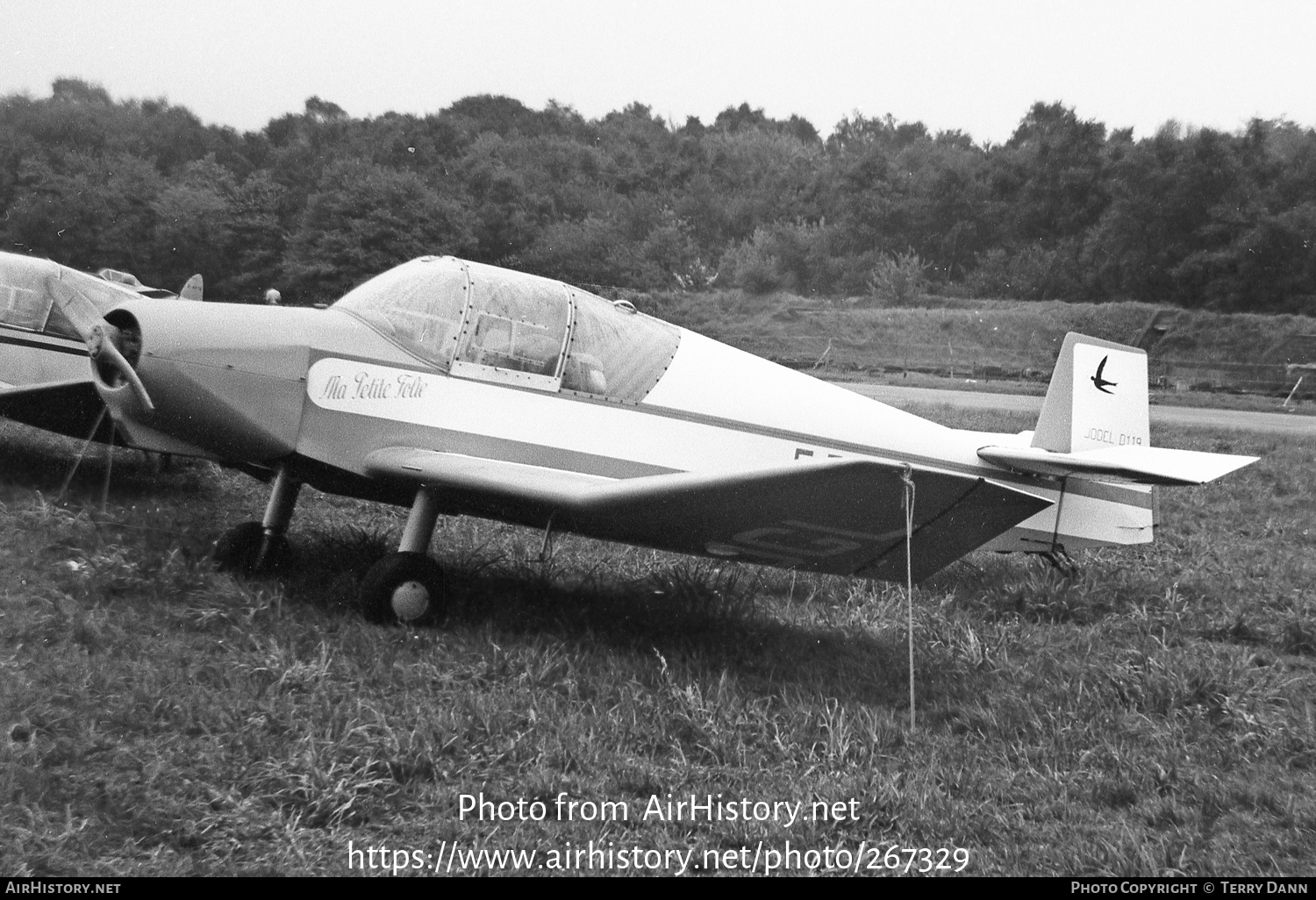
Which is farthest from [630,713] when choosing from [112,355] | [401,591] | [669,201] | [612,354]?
[669,201]

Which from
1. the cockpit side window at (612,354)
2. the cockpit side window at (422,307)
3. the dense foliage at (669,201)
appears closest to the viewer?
the cockpit side window at (422,307)

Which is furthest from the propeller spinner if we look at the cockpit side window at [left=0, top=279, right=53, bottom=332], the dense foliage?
the cockpit side window at [left=0, top=279, right=53, bottom=332]

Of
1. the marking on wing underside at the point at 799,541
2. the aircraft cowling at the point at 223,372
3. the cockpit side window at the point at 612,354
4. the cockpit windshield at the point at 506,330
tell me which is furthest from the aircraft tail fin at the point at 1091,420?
the aircraft cowling at the point at 223,372

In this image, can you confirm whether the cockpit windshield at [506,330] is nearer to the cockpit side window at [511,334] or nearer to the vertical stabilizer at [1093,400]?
the cockpit side window at [511,334]

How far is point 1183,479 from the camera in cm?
450

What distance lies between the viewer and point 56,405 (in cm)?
704

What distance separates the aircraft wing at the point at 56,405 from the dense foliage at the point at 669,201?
5.49 ft

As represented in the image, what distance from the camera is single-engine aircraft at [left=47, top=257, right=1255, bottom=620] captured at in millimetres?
4297

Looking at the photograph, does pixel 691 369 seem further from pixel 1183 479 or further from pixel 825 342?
pixel 825 342

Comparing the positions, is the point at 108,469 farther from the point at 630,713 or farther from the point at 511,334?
the point at 630,713

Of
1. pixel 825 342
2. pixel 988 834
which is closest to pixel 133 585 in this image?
pixel 988 834

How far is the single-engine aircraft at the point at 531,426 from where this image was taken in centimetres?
430
